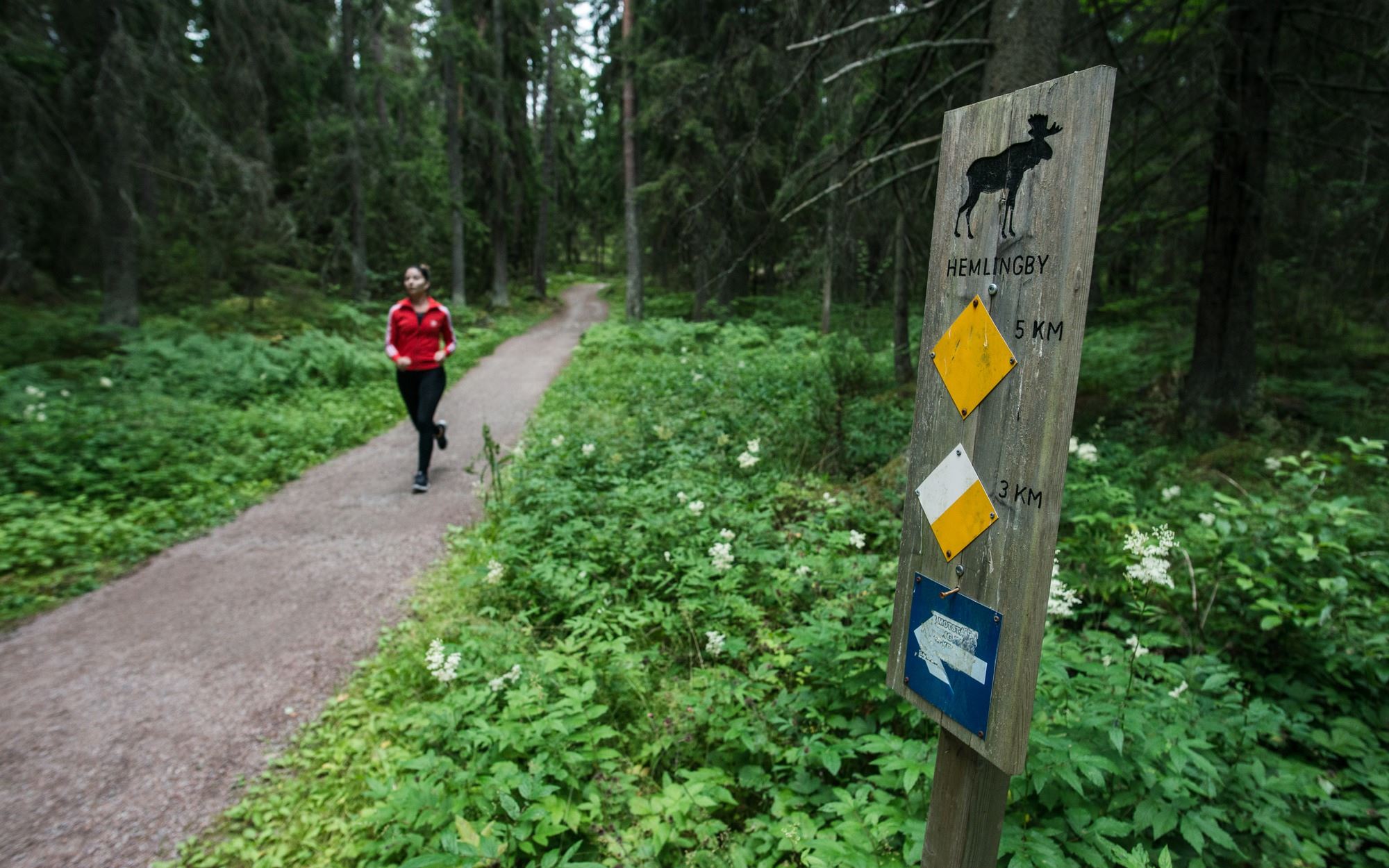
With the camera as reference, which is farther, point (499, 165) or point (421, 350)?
point (499, 165)

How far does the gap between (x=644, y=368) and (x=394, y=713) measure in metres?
8.02

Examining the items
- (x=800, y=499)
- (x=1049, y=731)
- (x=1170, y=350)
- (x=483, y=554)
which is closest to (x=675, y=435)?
(x=800, y=499)

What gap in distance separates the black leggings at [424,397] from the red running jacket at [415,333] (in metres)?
0.10

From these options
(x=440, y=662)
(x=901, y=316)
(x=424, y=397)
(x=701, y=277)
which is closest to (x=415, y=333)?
(x=424, y=397)

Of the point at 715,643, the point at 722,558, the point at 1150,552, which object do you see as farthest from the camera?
the point at 722,558

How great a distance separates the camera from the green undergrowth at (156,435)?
15.7 feet

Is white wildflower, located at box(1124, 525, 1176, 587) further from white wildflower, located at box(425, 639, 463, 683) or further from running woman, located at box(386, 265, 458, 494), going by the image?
running woman, located at box(386, 265, 458, 494)

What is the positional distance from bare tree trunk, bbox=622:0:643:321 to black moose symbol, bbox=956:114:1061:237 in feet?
48.9

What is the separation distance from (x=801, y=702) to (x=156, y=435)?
7159 mm

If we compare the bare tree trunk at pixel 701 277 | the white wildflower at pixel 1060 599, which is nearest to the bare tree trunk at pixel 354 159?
the bare tree trunk at pixel 701 277

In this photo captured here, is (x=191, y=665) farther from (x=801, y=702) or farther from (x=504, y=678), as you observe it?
(x=801, y=702)

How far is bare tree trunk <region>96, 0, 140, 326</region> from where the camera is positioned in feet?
31.3

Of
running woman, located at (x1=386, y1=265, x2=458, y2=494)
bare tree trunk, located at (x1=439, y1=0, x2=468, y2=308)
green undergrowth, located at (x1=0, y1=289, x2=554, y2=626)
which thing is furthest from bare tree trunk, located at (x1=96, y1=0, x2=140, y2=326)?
bare tree trunk, located at (x1=439, y1=0, x2=468, y2=308)

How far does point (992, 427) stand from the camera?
1.35 m
